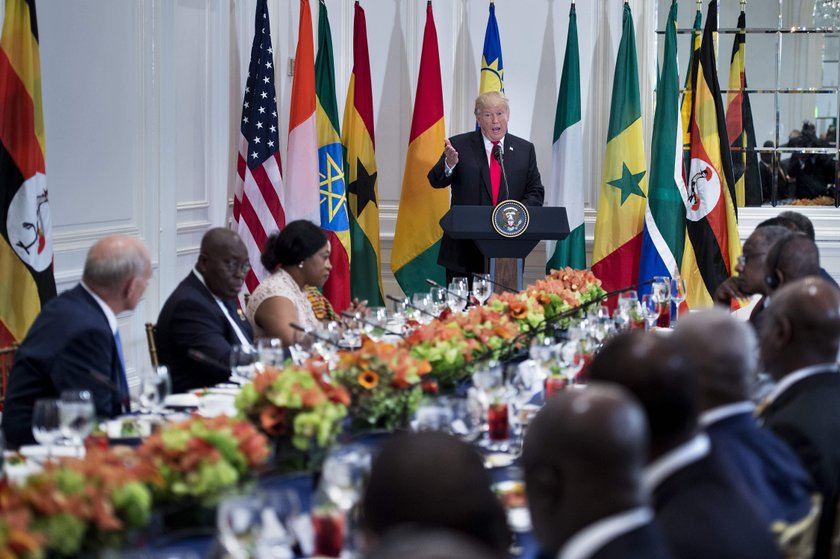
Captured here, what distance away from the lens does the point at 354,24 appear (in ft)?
25.7

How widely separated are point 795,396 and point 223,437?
49.3 inches

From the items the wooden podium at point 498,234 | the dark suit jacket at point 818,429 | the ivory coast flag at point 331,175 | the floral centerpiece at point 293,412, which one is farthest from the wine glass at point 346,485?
the ivory coast flag at point 331,175

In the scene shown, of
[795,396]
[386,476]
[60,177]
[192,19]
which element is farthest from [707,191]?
[386,476]

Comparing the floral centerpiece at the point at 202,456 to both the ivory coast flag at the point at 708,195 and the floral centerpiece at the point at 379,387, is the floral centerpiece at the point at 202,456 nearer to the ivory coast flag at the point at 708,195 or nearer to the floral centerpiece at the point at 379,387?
the floral centerpiece at the point at 379,387

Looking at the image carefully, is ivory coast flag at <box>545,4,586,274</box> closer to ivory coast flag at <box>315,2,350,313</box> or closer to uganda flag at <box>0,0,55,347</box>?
ivory coast flag at <box>315,2,350,313</box>

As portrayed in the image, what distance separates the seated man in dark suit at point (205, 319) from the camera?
4188 mm

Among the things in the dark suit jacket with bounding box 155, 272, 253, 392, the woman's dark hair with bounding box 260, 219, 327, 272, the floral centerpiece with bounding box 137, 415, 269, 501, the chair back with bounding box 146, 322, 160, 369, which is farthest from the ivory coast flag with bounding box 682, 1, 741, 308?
the floral centerpiece with bounding box 137, 415, 269, 501

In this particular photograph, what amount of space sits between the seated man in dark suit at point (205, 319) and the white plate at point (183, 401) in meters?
0.39

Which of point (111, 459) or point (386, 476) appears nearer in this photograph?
point (386, 476)

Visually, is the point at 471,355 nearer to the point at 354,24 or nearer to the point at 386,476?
the point at 386,476

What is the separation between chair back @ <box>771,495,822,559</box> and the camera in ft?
7.05

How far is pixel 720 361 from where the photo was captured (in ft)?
7.16

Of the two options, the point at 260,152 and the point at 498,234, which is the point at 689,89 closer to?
the point at 498,234

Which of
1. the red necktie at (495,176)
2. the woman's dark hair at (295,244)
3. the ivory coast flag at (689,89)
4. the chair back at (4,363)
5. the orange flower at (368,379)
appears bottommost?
the chair back at (4,363)
